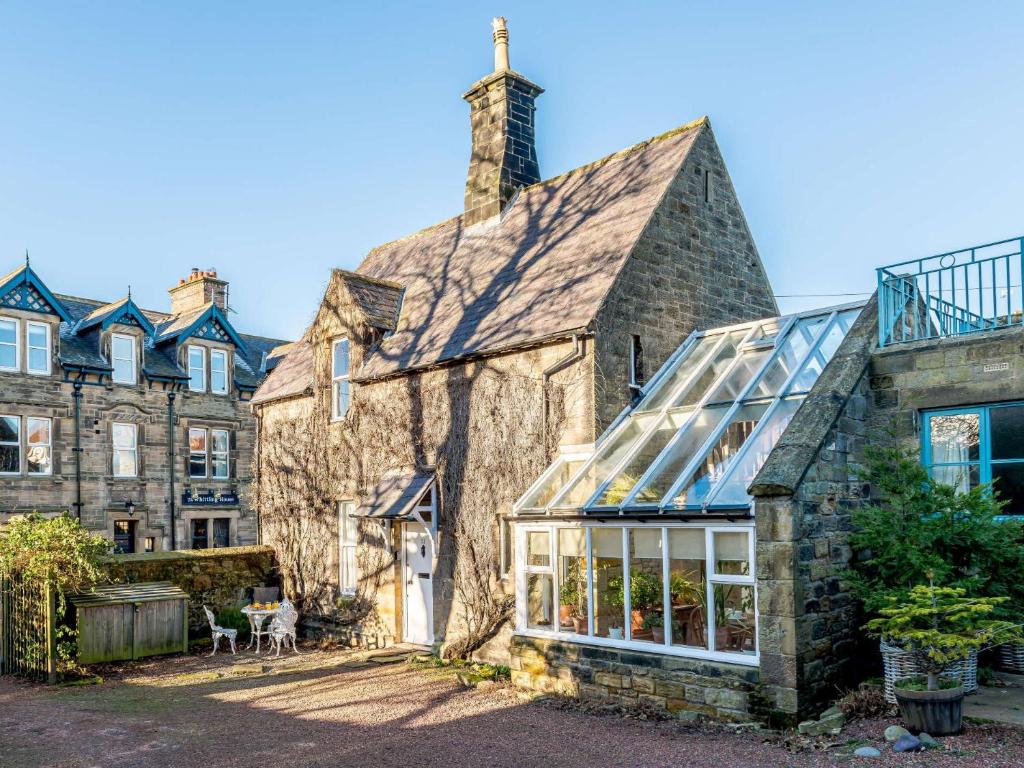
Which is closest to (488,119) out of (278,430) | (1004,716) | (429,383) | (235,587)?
(429,383)

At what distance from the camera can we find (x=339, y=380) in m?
17.3

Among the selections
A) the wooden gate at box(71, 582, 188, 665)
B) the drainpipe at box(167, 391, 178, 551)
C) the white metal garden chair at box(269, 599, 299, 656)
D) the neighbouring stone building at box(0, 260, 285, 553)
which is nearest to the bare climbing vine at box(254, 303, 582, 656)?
the white metal garden chair at box(269, 599, 299, 656)

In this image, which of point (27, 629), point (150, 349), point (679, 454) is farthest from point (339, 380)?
point (150, 349)

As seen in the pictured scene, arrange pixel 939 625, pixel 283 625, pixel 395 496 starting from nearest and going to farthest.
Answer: pixel 939 625 < pixel 395 496 < pixel 283 625

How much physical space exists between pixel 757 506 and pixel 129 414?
71.6 feet

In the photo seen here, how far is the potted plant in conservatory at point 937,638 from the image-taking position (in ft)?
26.3

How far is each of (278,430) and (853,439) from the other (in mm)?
12543

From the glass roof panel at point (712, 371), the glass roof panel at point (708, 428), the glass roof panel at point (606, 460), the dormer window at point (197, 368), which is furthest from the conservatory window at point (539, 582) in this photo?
the dormer window at point (197, 368)

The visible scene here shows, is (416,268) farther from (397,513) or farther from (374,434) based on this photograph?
(397,513)

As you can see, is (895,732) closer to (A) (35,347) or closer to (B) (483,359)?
(B) (483,359)

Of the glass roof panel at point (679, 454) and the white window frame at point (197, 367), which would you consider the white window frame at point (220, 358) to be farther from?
the glass roof panel at point (679, 454)

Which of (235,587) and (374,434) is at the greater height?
(374,434)

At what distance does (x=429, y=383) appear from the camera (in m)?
15.0

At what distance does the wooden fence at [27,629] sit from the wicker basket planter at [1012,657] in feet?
41.9
